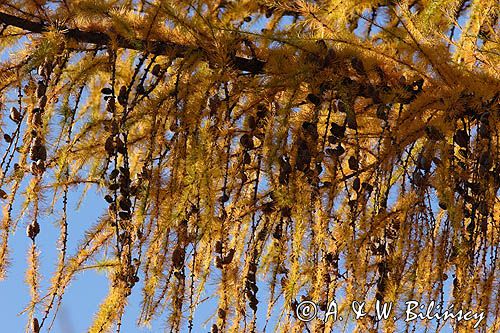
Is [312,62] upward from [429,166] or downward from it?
upward

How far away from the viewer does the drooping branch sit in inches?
57.1

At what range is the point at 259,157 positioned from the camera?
1.47 m

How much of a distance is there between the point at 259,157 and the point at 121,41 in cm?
33

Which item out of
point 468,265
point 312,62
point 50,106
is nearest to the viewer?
point 468,265

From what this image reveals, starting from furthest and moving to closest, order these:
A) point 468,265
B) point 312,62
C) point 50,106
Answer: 1. point 50,106
2. point 312,62
3. point 468,265

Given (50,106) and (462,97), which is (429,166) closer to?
(462,97)

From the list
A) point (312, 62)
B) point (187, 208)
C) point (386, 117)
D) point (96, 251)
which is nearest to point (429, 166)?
point (386, 117)

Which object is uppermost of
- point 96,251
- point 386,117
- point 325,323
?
point 386,117

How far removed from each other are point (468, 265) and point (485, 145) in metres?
0.27

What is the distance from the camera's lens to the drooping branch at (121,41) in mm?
1451

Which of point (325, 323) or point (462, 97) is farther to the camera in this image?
point (462, 97)

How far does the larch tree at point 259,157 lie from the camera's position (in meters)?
1.33

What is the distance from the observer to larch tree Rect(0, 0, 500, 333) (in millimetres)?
1334

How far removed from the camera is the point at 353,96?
4.80 feet
